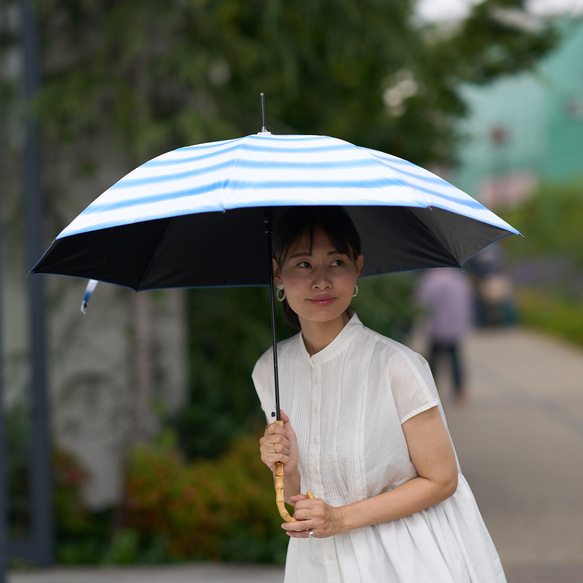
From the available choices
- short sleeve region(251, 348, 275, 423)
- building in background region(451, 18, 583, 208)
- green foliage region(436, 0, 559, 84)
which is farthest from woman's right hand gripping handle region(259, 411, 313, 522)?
building in background region(451, 18, 583, 208)

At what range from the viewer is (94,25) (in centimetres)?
675

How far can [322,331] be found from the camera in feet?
7.84

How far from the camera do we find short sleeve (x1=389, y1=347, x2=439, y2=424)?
219 centimetres

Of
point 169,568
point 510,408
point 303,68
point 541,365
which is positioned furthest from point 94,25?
point 541,365

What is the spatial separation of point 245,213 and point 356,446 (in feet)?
2.99

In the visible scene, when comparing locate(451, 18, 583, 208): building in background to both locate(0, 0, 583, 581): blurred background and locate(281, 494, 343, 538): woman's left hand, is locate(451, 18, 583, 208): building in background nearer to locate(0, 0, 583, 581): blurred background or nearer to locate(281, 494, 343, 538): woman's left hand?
locate(0, 0, 583, 581): blurred background

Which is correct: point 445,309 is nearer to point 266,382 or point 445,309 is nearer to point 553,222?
point 266,382

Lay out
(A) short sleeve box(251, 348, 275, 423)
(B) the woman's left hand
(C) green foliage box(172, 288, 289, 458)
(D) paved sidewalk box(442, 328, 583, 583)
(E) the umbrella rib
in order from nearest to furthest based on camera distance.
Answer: (B) the woman's left hand, (A) short sleeve box(251, 348, 275, 423), (E) the umbrella rib, (D) paved sidewalk box(442, 328, 583, 583), (C) green foliage box(172, 288, 289, 458)

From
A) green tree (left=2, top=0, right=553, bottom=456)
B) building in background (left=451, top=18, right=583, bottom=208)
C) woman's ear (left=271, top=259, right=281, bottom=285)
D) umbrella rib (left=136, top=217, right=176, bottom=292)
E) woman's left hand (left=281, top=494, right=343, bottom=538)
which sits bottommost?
woman's left hand (left=281, top=494, right=343, bottom=538)

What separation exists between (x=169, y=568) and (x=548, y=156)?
85.6 feet

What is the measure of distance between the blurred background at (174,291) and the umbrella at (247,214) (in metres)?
2.35

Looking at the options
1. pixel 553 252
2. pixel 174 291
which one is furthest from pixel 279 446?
pixel 553 252

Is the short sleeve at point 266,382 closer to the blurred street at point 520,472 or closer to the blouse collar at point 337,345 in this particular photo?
the blouse collar at point 337,345

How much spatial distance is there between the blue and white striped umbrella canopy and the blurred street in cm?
329
